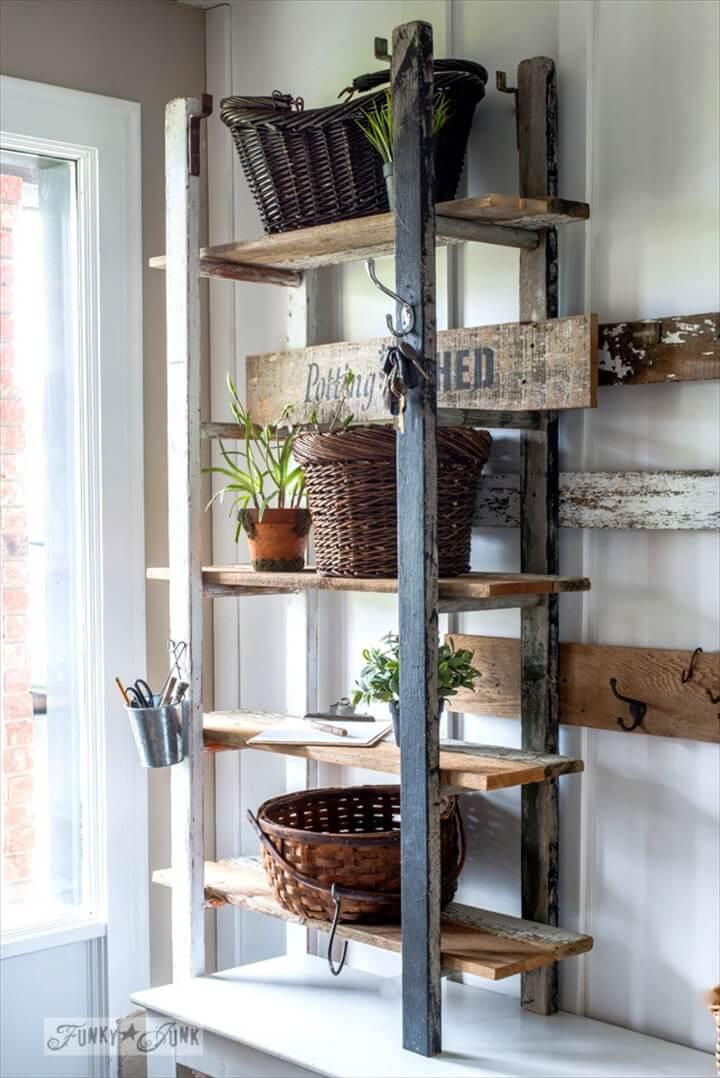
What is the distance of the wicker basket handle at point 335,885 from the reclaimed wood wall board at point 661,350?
0.81 meters

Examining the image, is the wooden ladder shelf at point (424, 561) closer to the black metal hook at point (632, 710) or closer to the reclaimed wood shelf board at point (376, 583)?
the reclaimed wood shelf board at point (376, 583)

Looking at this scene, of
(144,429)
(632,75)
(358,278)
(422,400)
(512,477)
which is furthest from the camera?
(144,429)

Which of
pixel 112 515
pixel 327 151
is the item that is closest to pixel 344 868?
pixel 112 515

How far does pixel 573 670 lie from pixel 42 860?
4.08ft

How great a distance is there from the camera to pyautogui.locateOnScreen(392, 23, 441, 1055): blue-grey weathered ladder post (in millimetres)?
2092

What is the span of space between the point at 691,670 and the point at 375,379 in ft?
2.66

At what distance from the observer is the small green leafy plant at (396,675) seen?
2.27 m

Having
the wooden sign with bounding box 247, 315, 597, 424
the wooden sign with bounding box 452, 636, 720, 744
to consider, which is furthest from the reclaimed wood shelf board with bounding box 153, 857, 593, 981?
the wooden sign with bounding box 247, 315, 597, 424

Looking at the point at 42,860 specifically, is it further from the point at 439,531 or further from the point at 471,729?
the point at 439,531

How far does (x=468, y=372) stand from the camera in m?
2.41

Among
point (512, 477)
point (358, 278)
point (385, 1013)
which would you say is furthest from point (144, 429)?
point (385, 1013)

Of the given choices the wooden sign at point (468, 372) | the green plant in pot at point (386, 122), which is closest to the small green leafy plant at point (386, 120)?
the green plant in pot at point (386, 122)

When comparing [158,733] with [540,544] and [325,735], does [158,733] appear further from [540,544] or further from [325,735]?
[540,544]

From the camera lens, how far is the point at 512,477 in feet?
8.02
